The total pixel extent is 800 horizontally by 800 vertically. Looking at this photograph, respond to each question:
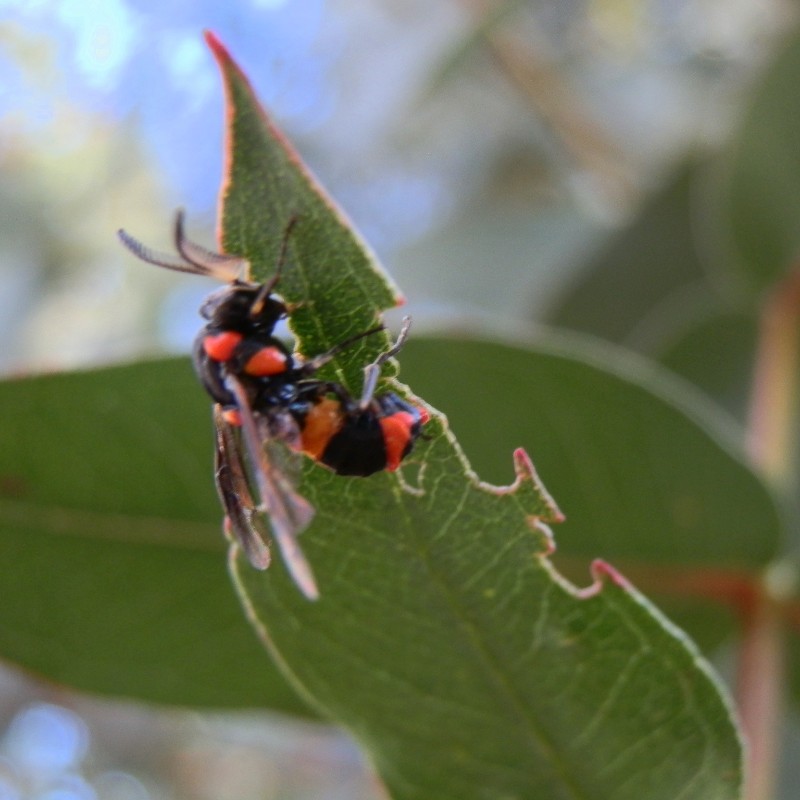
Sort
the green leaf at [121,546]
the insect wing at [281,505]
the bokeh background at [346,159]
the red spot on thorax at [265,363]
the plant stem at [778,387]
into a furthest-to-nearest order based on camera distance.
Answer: the bokeh background at [346,159] < the plant stem at [778,387] < the green leaf at [121,546] < the red spot on thorax at [265,363] < the insect wing at [281,505]

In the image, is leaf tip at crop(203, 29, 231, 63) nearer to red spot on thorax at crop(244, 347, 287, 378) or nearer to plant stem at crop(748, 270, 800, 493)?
red spot on thorax at crop(244, 347, 287, 378)

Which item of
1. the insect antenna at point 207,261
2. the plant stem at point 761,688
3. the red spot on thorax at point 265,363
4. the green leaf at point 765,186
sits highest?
the insect antenna at point 207,261

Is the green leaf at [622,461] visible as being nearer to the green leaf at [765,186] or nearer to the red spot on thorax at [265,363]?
the red spot on thorax at [265,363]

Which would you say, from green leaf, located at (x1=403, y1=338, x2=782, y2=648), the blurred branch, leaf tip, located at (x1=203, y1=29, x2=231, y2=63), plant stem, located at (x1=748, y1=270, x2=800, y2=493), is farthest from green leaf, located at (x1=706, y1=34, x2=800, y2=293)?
leaf tip, located at (x1=203, y1=29, x2=231, y2=63)

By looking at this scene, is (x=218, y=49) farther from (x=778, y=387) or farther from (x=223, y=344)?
(x=778, y=387)

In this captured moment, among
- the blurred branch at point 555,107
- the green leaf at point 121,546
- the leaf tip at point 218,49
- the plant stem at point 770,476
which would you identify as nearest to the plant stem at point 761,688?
the plant stem at point 770,476

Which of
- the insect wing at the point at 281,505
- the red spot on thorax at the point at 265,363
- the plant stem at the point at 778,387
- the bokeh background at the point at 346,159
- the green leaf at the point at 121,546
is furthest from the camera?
the bokeh background at the point at 346,159
